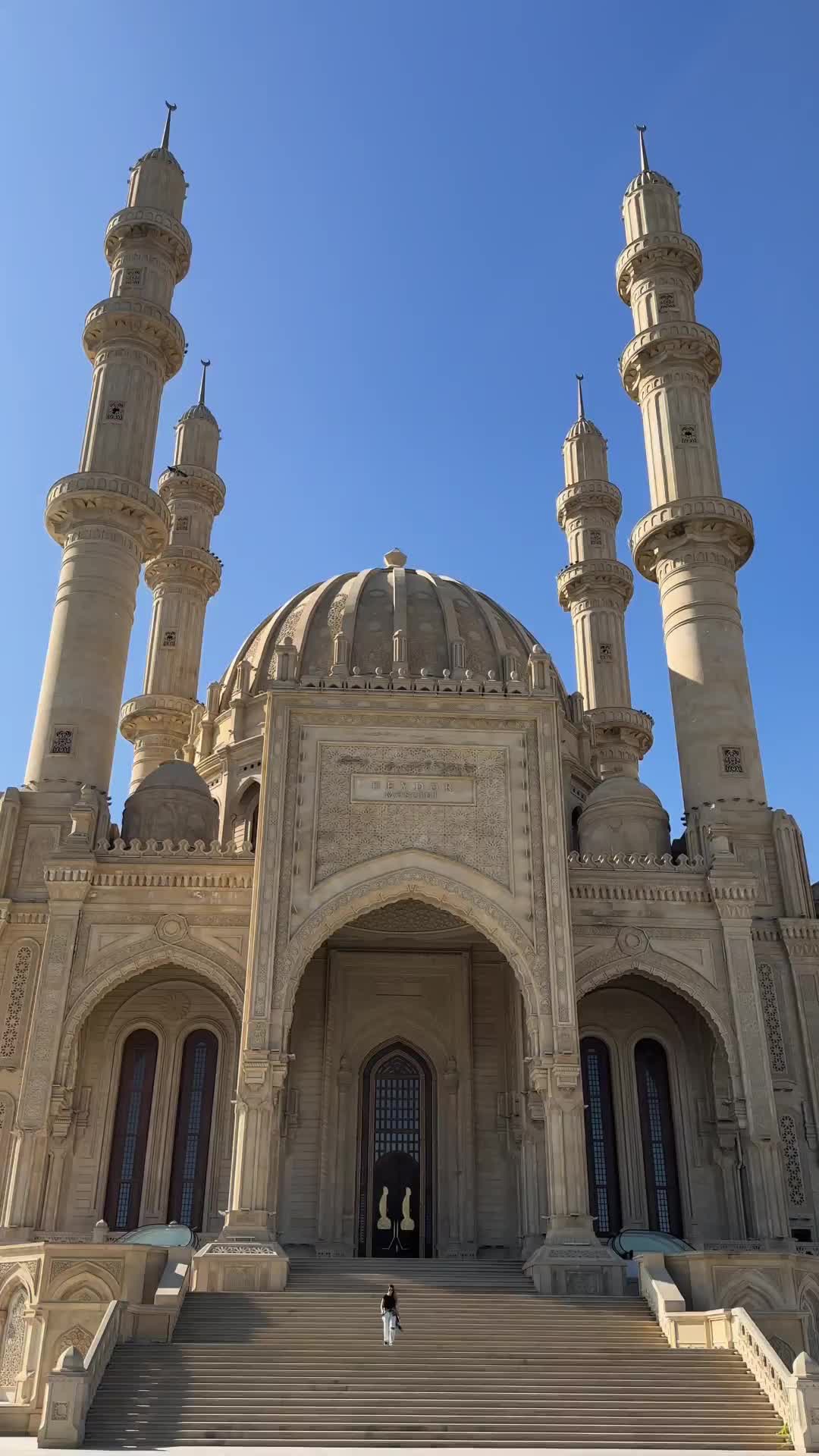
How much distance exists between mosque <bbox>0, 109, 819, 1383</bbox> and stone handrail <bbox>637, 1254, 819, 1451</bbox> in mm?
1507

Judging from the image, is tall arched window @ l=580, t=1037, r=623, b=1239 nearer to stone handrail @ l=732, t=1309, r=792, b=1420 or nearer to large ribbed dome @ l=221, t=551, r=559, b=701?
stone handrail @ l=732, t=1309, r=792, b=1420

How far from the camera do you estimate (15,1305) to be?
17.7 m

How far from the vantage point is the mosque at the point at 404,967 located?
21.3 metres

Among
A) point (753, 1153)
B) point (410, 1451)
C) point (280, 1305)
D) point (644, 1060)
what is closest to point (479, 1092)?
point (644, 1060)

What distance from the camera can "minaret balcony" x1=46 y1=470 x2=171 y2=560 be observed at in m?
28.2

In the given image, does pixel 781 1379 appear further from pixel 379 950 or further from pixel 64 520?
pixel 64 520

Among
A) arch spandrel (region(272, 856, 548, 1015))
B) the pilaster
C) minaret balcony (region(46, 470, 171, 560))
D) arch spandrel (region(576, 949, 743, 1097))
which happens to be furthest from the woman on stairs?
minaret balcony (region(46, 470, 171, 560))

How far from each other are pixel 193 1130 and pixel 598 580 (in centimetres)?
2097

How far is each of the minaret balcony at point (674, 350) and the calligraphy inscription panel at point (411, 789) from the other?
556 inches

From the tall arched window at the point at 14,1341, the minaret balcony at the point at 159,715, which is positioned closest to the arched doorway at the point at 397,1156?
the tall arched window at the point at 14,1341

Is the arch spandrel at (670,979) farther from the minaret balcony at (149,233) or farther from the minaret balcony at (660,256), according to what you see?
the minaret balcony at (149,233)

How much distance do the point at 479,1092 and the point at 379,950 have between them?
3.48m

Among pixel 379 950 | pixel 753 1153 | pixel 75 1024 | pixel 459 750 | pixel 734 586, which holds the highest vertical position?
pixel 734 586

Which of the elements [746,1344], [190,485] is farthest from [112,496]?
[746,1344]
